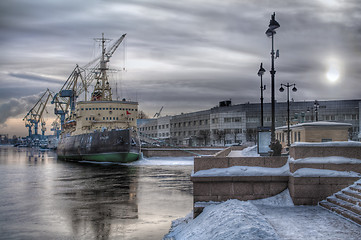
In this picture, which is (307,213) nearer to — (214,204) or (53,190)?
(214,204)

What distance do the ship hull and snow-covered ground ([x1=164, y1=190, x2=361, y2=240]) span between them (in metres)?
43.9

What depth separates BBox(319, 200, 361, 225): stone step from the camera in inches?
446

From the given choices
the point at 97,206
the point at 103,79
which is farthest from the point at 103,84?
the point at 97,206

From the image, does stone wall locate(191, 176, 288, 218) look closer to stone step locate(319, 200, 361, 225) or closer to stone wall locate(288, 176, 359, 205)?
stone wall locate(288, 176, 359, 205)

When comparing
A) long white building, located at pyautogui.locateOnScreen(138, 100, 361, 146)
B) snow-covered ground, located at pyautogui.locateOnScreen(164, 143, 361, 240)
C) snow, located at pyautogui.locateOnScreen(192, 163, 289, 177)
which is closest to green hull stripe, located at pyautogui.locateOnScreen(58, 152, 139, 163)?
long white building, located at pyautogui.locateOnScreen(138, 100, 361, 146)

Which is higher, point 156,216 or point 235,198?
point 235,198

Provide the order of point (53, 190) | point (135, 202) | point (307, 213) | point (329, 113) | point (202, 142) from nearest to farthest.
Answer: point (307, 213)
point (135, 202)
point (53, 190)
point (329, 113)
point (202, 142)

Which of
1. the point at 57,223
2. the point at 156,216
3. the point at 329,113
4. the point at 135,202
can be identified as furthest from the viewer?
the point at 329,113

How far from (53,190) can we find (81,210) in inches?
353

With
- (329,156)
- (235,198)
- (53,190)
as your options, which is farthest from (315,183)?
(53,190)

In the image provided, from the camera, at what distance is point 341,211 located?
484 inches

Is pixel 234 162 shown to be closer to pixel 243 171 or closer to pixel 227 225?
pixel 243 171

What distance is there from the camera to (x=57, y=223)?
50.8ft

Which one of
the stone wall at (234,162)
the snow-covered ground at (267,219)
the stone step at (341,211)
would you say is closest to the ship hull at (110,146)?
the snow-covered ground at (267,219)
